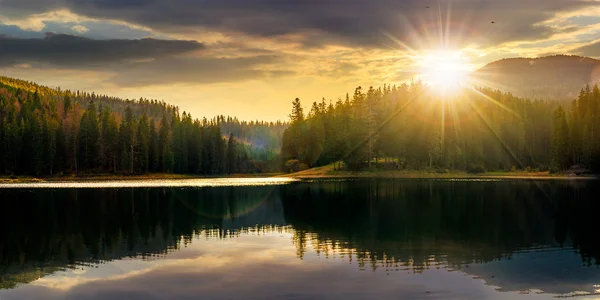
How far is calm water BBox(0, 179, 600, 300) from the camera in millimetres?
28578

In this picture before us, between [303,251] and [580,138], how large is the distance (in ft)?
517

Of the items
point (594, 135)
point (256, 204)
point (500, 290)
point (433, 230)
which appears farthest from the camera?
point (594, 135)

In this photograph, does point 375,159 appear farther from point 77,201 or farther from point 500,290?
point 500,290

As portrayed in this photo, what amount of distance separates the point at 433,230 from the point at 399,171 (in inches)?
4779

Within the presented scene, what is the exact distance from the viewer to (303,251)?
3994 cm

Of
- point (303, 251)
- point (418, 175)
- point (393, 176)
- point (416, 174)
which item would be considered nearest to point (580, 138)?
point (418, 175)

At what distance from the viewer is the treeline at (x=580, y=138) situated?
159750 mm

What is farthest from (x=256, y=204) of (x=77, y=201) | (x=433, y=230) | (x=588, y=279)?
(x=588, y=279)

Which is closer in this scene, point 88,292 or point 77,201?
point 88,292

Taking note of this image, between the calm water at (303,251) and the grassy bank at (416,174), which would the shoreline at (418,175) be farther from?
the calm water at (303,251)

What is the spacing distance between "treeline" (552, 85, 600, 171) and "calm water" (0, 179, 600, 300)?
99.6m

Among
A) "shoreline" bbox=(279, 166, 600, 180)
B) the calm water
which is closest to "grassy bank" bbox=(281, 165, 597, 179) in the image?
"shoreline" bbox=(279, 166, 600, 180)

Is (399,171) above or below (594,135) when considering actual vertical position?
below

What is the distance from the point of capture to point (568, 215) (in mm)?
61312
